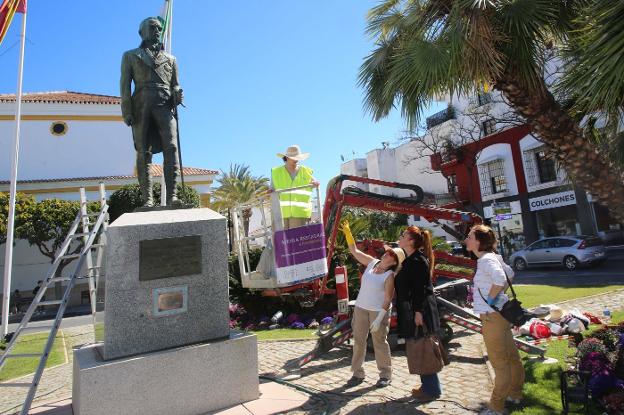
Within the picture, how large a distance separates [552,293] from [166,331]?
1065 centimetres

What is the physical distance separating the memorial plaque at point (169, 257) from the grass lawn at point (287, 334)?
4263mm

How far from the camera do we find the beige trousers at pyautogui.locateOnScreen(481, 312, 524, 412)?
12.9ft

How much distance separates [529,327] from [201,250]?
516cm

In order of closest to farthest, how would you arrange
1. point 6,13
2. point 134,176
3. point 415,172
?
point 6,13
point 134,176
point 415,172

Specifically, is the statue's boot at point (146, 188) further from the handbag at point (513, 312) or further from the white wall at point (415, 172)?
the white wall at point (415, 172)

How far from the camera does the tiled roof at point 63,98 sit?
102 feet

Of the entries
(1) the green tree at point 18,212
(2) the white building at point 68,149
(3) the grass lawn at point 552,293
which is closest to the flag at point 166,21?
(3) the grass lawn at point 552,293

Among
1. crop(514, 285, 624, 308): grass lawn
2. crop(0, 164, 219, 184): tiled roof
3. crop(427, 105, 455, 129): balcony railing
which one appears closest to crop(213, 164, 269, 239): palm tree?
crop(0, 164, 219, 184): tiled roof

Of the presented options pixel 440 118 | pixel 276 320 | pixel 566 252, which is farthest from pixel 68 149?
pixel 566 252

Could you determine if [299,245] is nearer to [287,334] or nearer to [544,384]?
[287,334]

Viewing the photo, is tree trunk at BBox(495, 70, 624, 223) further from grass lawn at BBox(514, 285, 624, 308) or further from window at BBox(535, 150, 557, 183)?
window at BBox(535, 150, 557, 183)

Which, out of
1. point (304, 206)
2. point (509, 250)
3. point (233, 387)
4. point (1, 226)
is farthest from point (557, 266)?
point (1, 226)

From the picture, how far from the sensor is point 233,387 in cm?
434

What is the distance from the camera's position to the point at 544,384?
15.0 feet
